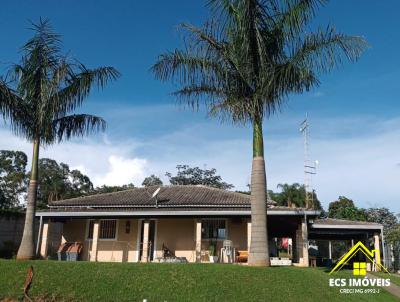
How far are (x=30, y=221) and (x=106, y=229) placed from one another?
7.39m

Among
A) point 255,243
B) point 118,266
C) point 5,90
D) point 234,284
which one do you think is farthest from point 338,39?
point 5,90

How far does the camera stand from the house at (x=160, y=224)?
1997 cm

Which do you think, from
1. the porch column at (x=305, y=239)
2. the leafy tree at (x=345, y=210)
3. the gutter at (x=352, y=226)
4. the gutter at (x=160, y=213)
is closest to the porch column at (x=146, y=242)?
the gutter at (x=160, y=213)

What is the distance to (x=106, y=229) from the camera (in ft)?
73.7

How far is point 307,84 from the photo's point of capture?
14430 mm

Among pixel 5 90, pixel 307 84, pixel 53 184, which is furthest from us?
pixel 53 184

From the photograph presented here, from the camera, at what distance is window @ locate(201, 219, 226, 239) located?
2123cm

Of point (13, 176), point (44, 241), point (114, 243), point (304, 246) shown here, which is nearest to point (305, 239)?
point (304, 246)

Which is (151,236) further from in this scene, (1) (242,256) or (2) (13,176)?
(2) (13,176)

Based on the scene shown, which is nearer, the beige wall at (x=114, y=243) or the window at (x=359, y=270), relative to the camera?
the window at (x=359, y=270)

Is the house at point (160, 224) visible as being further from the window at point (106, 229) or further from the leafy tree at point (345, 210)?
the leafy tree at point (345, 210)

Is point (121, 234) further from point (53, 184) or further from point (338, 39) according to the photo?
point (53, 184)

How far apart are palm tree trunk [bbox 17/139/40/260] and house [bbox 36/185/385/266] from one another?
490 cm

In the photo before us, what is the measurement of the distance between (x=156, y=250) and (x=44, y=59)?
1049 cm
